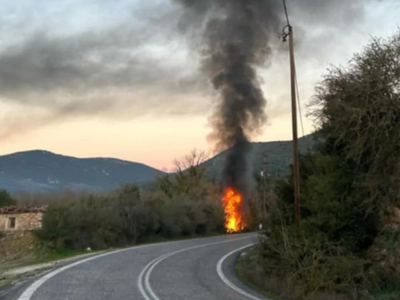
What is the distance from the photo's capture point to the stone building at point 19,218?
4306 centimetres

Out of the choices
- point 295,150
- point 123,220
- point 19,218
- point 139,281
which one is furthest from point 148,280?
point 19,218

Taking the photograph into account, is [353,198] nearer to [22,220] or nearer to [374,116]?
[374,116]

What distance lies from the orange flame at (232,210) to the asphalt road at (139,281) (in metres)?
26.8

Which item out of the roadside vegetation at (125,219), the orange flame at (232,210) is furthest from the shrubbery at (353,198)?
the orange flame at (232,210)

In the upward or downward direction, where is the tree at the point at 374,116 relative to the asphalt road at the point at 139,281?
upward

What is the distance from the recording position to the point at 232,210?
2057 inches

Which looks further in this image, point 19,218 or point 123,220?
point 19,218

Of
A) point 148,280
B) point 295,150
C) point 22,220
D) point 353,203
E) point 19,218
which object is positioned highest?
point 295,150

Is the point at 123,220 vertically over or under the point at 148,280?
over

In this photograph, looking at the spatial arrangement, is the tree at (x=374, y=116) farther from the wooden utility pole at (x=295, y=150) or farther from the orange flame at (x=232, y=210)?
the orange flame at (x=232, y=210)

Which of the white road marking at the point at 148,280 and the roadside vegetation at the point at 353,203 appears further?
the roadside vegetation at the point at 353,203

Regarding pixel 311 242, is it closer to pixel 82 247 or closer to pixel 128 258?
pixel 128 258

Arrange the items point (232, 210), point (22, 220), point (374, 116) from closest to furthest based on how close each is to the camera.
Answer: point (374, 116)
point (22, 220)
point (232, 210)

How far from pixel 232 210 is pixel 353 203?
118ft
